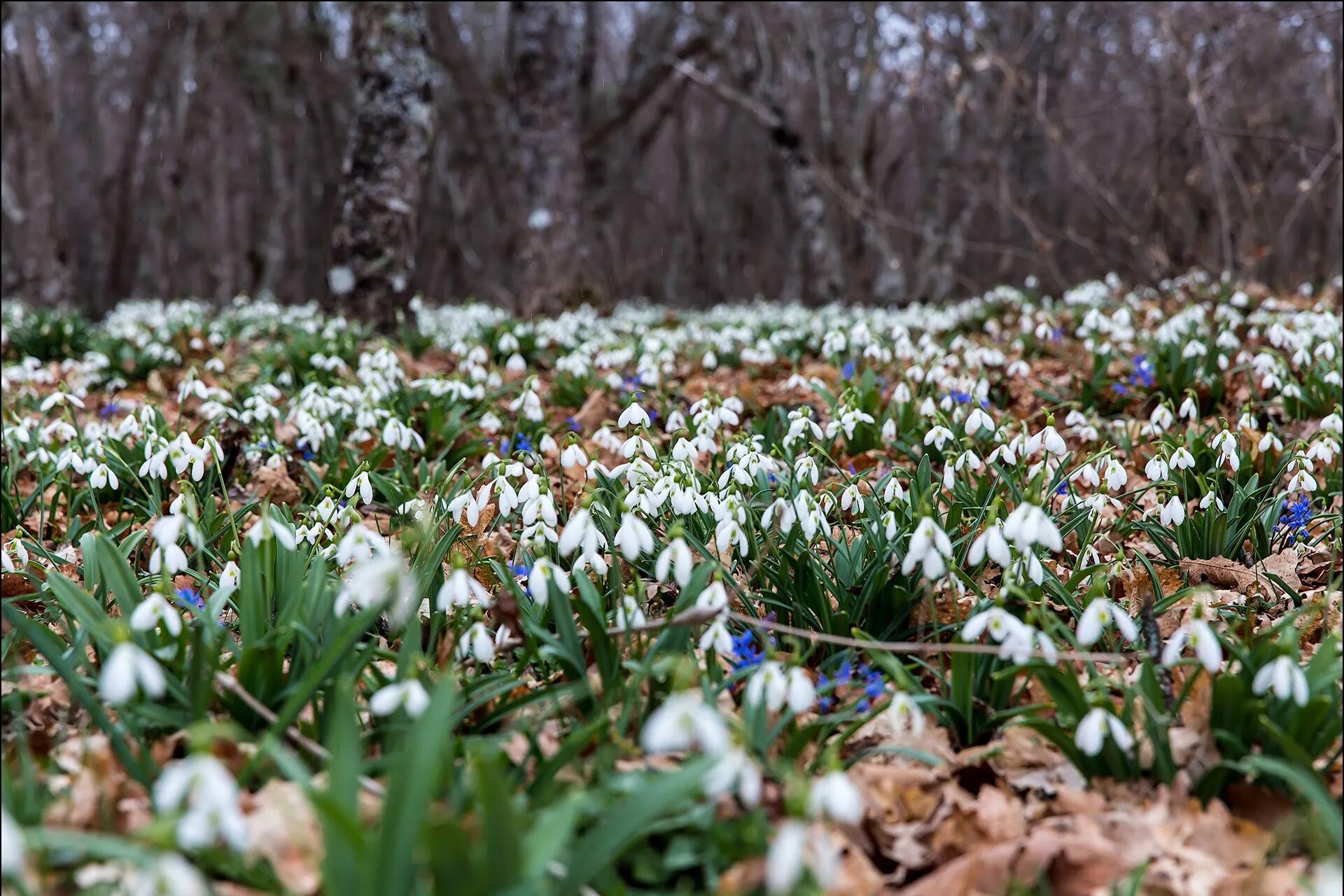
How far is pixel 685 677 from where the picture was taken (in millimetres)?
1285

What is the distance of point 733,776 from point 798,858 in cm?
17

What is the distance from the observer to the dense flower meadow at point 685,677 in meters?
1.36

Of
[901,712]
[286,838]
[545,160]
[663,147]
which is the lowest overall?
[286,838]

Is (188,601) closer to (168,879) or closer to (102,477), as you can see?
(102,477)

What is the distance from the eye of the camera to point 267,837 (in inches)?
58.2

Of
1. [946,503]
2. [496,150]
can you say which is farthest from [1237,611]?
[496,150]

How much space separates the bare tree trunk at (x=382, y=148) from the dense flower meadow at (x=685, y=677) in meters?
3.78

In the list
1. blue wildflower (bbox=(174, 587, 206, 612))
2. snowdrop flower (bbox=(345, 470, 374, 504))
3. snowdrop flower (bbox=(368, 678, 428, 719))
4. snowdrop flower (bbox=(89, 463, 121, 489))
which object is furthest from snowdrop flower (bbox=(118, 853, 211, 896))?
snowdrop flower (bbox=(89, 463, 121, 489))

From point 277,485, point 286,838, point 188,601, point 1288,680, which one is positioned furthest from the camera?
point 277,485

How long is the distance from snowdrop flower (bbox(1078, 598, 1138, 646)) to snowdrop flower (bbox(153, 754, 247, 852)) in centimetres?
131

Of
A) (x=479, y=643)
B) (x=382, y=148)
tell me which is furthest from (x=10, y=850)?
(x=382, y=148)

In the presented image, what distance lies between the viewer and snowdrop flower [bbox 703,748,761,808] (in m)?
1.26

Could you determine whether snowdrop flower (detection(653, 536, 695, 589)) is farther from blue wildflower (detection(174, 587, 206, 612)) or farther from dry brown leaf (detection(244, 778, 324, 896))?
blue wildflower (detection(174, 587, 206, 612))

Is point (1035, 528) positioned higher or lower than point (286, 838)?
higher
